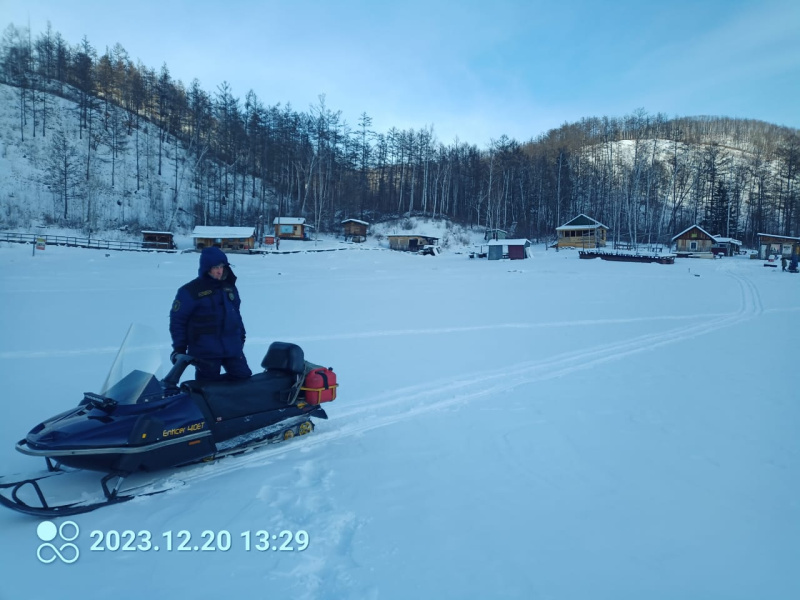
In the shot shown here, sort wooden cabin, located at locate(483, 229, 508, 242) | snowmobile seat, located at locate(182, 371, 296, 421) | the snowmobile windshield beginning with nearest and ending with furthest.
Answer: the snowmobile windshield → snowmobile seat, located at locate(182, 371, 296, 421) → wooden cabin, located at locate(483, 229, 508, 242)

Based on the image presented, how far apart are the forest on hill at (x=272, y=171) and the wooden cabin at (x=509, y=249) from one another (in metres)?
14.5

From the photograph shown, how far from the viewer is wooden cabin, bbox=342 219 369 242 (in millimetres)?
54438

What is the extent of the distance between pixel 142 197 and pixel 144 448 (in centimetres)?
5442

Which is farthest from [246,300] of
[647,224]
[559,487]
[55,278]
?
[647,224]

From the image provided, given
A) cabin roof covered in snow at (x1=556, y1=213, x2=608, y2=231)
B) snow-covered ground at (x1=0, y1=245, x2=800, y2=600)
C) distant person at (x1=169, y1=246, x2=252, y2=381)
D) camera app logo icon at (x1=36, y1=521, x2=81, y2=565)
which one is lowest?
camera app logo icon at (x1=36, y1=521, x2=81, y2=565)

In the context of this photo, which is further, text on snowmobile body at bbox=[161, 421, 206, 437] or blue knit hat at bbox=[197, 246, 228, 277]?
blue knit hat at bbox=[197, 246, 228, 277]

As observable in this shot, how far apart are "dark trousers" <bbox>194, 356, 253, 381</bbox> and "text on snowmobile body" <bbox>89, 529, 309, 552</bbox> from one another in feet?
4.91

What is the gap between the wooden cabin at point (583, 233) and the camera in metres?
50.1

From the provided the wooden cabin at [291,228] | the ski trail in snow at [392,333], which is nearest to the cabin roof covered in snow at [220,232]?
the wooden cabin at [291,228]

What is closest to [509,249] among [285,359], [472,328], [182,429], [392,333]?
[472,328]

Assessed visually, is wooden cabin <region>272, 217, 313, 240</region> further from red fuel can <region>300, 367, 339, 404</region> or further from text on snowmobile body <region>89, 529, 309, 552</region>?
text on snowmobile body <region>89, 529, 309, 552</region>

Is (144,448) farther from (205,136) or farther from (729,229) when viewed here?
(729,229)

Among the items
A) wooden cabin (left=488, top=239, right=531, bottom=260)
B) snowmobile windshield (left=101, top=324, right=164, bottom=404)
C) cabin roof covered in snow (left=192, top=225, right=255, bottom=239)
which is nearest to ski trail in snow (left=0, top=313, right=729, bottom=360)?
snowmobile windshield (left=101, top=324, right=164, bottom=404)

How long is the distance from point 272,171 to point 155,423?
62.3 m
